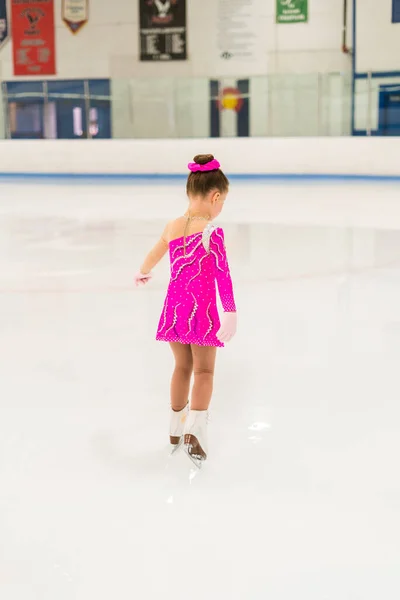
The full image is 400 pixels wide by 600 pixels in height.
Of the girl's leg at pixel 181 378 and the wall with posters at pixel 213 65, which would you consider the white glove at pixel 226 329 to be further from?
the wall with posters at pixel 213 65

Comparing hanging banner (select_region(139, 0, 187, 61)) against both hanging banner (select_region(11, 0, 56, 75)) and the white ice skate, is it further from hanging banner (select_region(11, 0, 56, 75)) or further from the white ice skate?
the white ice skate

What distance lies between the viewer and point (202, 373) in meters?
1.80

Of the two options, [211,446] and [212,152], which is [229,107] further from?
[211,446]

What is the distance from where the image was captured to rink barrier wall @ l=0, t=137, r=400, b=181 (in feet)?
35.3

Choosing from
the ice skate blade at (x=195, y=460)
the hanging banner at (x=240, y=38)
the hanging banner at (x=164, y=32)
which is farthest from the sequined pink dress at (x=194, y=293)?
the hanging banner at (x=164, y=32)

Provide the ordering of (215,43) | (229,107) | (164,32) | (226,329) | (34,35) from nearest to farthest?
(226,329)
(229,107)
(215,43)
(164,32)
(34,35)

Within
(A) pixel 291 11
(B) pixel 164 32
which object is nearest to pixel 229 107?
(A) pixel 291 11

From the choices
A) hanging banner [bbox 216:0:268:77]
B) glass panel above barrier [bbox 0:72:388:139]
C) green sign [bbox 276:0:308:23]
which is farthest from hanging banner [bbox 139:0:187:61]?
glass panel above barrier [bbox 0:72:388:139]

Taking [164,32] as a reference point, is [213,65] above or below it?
below

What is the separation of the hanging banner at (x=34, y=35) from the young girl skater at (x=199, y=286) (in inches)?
545

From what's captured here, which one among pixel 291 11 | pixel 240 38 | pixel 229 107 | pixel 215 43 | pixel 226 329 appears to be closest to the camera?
pixel 226 329

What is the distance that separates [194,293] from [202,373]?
19cm

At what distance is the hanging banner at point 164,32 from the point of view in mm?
13930

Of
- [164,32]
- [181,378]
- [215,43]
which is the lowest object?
[181,378]
